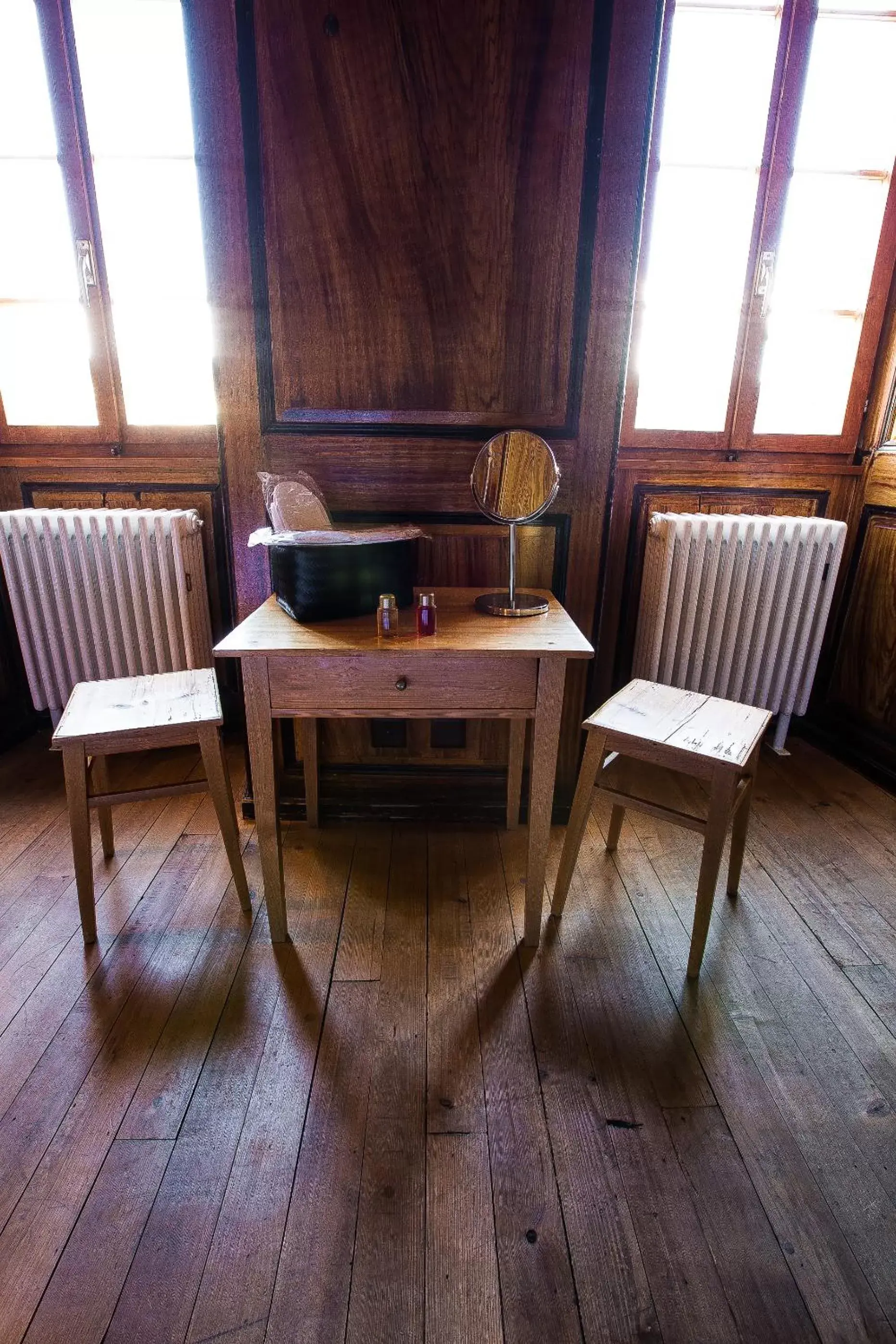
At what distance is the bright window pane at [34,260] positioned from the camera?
2160 millimetres

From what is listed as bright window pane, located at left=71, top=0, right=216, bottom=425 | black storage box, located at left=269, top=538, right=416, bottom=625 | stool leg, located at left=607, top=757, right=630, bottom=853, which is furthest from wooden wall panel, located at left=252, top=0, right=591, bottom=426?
stool leg, located at left=607, top=757, right=630, bottom=853

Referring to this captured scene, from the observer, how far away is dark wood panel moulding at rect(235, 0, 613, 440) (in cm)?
150

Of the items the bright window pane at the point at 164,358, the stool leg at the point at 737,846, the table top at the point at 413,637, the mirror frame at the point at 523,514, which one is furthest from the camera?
the bright window pane at the point at 164,358

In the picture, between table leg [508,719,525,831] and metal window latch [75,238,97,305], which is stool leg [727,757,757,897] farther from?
metal window latch [75,238,97,305]

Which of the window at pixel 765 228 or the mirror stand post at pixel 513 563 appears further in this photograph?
the window at pixel 765 228

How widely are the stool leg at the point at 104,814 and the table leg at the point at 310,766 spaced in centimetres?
52

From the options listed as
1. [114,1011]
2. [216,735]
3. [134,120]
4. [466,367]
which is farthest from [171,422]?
[114,1011]

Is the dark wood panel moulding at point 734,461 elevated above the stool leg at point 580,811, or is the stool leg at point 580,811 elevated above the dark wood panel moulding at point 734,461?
the dark wood panel moulding at point 734,461

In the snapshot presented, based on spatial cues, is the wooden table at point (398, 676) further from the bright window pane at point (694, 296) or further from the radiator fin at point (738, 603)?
the bright window pane at point (694, 296)

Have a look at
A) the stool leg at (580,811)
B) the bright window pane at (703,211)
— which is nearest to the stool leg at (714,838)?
the stool leg at (580,811)

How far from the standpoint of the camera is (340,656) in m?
1.33

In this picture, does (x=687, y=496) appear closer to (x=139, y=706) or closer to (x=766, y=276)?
(x=766, y=276)

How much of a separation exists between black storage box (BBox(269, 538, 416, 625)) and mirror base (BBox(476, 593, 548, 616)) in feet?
0.68

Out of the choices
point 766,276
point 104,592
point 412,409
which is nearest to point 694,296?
point 766,276
